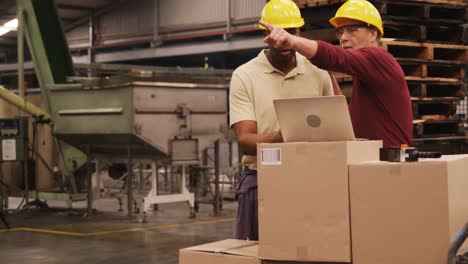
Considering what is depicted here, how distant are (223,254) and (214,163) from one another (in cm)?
867

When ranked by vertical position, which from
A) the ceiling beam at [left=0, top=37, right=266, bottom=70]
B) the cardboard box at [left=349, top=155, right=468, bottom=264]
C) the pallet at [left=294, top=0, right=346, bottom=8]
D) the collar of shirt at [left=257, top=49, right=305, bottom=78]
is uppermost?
the ceiling beam at [left=0, top=37, right=266, bottom=70]

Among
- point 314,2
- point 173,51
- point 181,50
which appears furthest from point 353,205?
point 173,51

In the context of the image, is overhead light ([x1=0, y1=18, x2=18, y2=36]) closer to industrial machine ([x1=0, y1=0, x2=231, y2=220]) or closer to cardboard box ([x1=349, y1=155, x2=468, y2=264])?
industrial machine ([x1=0, y1=0, x2=231, y2=220])

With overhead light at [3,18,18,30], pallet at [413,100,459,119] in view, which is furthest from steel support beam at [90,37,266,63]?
pallet at [413,100,459,119]

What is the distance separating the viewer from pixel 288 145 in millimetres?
3078

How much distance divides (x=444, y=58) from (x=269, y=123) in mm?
3955

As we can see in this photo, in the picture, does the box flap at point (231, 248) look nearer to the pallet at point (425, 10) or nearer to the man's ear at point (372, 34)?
the man's ear at point (372, 34)

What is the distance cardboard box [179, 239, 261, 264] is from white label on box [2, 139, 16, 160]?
825cm

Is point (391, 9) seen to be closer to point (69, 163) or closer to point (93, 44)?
point (69, 163)

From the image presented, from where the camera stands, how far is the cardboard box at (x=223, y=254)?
320cm

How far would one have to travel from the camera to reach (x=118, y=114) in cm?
1007

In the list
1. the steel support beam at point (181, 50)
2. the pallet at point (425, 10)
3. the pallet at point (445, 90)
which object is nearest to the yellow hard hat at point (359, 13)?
the pallet at point (425, 10)

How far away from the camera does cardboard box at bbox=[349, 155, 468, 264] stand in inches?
112

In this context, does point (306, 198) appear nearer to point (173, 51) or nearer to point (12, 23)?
point (173, 51)
